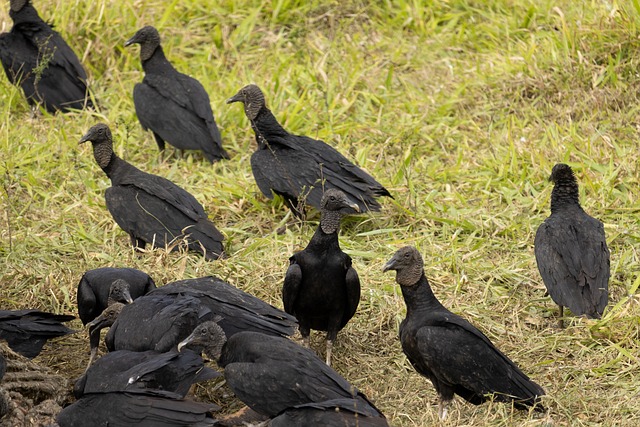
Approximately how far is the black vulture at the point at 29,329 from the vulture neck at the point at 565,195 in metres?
2.75

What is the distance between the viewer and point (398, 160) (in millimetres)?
7289

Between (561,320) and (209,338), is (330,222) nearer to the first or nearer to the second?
(209,338)

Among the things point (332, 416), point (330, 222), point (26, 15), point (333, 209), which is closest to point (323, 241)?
point (330, 222)

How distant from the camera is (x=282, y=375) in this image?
4.30 meters

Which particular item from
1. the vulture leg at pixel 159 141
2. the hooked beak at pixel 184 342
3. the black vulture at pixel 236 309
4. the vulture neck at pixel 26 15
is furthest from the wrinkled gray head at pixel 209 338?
the vulture neck at pixel 26 15

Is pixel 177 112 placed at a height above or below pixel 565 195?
below

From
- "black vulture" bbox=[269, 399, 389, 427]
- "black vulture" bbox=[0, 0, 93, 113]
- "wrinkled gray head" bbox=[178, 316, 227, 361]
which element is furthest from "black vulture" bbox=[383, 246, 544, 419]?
"black vulture" bbox=[0, 0, 93, 113]

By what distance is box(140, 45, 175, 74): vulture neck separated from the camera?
7914mm

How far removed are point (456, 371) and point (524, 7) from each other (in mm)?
4899

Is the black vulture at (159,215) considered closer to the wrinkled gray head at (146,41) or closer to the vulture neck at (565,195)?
the wrinkled gray head at (146,41)

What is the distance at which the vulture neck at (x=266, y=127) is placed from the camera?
6934 mm

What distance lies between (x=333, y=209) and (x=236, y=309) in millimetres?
801

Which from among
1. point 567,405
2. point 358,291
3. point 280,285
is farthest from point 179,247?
point 567,405

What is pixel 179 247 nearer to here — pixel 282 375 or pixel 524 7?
pixel 282 375
